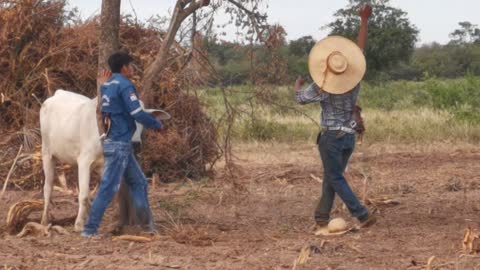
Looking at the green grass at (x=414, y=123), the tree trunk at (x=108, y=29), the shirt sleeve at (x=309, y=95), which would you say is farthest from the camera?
the green grass at (x=414, y=123)

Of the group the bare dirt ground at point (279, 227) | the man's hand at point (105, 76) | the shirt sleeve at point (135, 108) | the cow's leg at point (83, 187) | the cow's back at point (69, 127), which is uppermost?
the man's hand at point (105, 76)

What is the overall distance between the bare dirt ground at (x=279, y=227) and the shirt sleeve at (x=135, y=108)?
96 cm

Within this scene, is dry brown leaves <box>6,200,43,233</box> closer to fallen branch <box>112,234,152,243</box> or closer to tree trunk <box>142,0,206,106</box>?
fallen branch <box>112,234,152,243</box>

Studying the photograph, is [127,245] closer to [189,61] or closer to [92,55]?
[189,61]

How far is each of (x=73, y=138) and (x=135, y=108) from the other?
1.07 meters

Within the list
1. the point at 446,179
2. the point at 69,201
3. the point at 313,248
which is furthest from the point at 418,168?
the point at 313,248

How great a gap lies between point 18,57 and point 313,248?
686 cm

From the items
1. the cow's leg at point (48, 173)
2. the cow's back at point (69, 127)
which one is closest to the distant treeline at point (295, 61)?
the cow's back at point (69, 127)

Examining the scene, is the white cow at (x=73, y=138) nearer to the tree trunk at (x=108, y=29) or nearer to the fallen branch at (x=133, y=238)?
the tree trunk at (x=108, y=29)

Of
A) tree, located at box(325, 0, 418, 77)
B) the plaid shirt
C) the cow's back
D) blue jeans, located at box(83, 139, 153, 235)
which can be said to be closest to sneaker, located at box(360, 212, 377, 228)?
the plaid shirt

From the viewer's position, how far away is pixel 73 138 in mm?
8477

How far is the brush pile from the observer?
12.5 metres

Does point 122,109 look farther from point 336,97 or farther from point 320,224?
point 320,224

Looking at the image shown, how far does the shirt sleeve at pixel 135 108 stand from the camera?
7645mm
